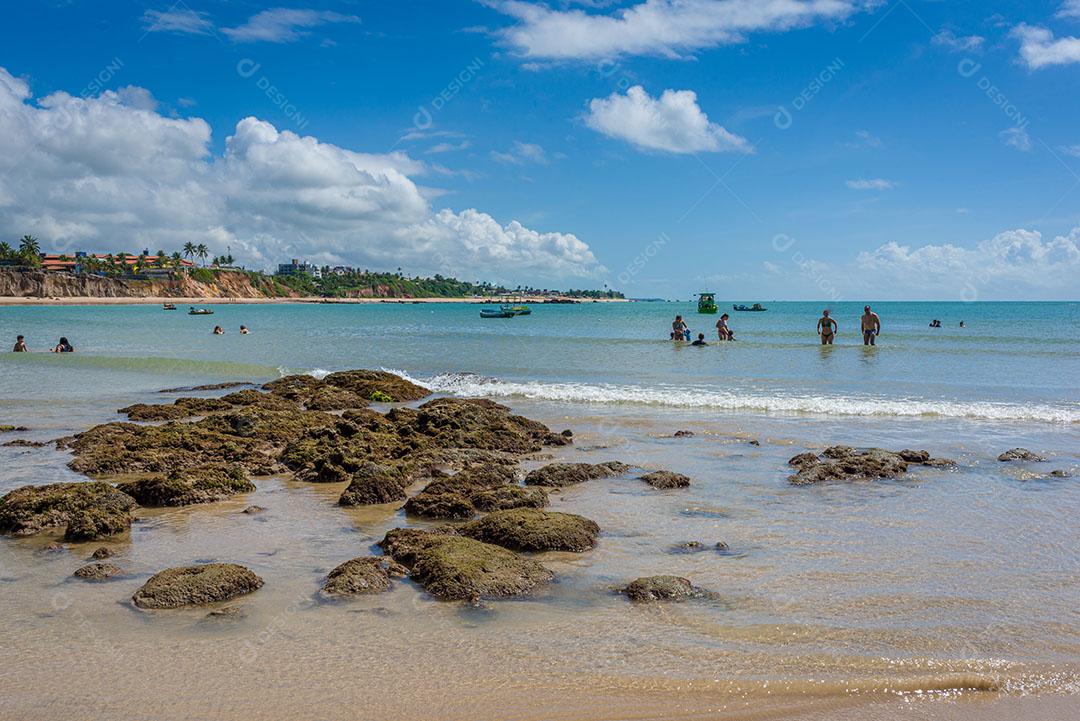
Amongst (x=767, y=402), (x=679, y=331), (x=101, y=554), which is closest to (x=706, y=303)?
(x=679, y=331)

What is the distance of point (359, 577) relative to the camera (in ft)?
21.8

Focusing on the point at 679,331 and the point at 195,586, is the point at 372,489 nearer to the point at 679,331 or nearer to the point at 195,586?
the point at 195,586

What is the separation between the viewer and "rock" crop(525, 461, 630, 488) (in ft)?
35.9

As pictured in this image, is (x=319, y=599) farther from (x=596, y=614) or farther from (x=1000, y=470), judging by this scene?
(x=1000, y=470)

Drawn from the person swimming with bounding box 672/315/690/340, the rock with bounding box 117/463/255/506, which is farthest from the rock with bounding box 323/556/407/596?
the person swimming with bounding box 672/315/690/340

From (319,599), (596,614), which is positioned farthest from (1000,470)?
(319,599)

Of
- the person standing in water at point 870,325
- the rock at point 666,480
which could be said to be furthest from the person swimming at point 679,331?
the rock at point 666,480

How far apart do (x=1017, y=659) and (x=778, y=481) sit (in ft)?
18.4

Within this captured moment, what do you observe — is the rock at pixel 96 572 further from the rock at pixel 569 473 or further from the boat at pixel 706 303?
the boat at pixel 706 303

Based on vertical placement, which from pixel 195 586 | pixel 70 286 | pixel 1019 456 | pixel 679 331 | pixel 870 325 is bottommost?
pixel 195 586

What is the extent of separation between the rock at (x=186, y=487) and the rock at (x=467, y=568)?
140 inches

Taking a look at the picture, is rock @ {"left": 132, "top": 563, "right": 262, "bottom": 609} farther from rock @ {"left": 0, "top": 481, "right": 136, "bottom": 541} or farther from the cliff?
the cliff

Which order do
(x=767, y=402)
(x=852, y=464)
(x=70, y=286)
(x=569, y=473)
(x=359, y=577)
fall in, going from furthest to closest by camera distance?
(x=70, y=286)
(x=767, y=402)
(x=852, y=464)
(x=569, y=473)
(x=359, y=577)

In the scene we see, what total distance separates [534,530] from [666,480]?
10.5 ft
